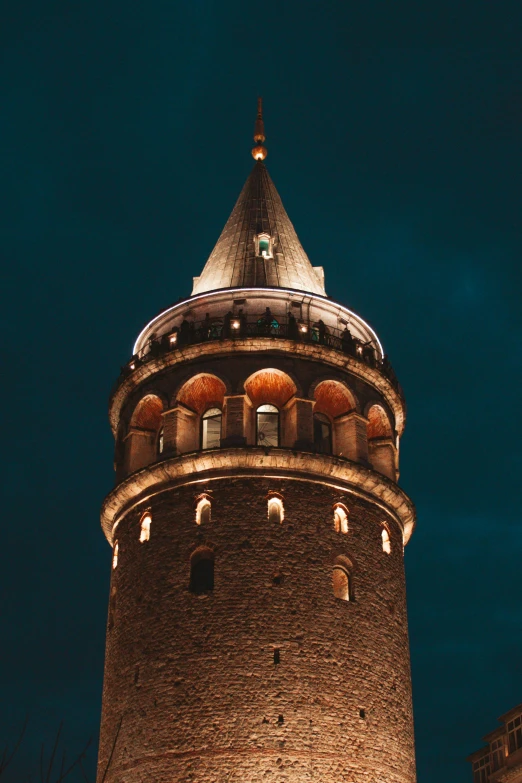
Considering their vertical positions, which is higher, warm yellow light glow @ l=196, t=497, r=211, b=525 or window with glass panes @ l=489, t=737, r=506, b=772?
warm yellow light glow @ l=196, t=497, r=211, b=525

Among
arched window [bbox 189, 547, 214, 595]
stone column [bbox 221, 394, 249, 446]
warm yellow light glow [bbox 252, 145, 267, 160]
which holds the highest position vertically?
warm yellow light glow [bbox 252, 145, 267, 160]

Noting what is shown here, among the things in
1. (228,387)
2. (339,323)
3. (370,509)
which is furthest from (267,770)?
(339,323)

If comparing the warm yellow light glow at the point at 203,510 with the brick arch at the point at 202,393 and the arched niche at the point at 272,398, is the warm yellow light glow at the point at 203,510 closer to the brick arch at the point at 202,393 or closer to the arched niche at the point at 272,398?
the arched niche at the point at 272,398

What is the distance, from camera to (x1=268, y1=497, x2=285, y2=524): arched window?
110 feet

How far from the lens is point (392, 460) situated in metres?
38.5

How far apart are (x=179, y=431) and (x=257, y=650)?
8102mm

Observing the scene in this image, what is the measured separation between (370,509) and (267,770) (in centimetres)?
963

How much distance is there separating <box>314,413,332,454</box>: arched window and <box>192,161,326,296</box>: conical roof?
504 centimetres

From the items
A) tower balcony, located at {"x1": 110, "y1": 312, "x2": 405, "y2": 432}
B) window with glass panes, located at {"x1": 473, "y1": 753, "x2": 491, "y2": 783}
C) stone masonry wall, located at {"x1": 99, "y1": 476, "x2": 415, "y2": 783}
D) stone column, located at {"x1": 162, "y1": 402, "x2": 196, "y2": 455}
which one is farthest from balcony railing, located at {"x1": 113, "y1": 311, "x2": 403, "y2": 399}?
window with glass panes, located at {"x1": 473, "y1": 753, "x2": 491, "y2": 783}

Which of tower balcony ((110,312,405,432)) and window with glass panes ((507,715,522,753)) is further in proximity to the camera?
tower balcony ((110,312,405,432))

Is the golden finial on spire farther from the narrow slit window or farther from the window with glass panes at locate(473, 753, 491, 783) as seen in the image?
the window with glass panes at locate(473, 753, 491, 783)

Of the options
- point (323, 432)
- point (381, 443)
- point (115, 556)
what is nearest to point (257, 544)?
point (323, 432)

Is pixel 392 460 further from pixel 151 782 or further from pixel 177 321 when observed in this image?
pixel 151 782

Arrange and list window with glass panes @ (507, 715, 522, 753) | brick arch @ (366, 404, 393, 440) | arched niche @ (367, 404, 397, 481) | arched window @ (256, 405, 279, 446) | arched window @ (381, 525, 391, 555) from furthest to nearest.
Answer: brick arch @ (366, 404, 393, 440), arched niche @ (367, 404, 397, 481), arched window @ (256, 405, 279, 446), arched window @ (381, 525, 391, 555), window with glass panes @ (507, 715, 522, 753)
